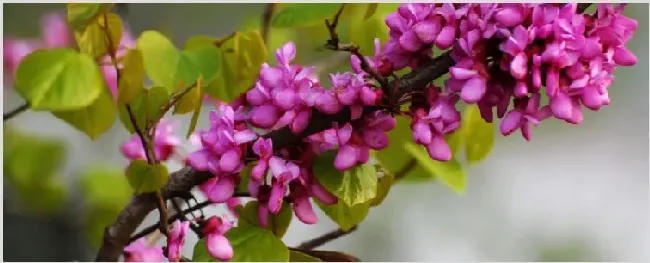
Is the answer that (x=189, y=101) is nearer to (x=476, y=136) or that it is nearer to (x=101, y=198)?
(x=476, y=136)

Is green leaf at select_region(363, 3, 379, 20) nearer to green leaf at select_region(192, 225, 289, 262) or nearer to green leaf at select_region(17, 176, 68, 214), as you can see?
green leaf at select_region(192, 225, 289, 262)

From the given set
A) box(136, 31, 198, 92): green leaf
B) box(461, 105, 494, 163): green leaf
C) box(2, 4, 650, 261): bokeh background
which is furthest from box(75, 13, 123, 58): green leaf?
box(2, 4, 650, 261): bokeh background

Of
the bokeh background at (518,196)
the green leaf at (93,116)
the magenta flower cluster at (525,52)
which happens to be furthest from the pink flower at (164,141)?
the bokeh background at (518,196)

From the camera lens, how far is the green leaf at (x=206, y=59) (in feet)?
1.59

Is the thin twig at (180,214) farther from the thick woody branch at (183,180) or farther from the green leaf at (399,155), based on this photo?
the green leaf at (399,155)

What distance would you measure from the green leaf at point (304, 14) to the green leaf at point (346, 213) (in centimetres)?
9

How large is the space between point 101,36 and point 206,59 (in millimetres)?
63

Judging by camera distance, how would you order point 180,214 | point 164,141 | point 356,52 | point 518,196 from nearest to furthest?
point 356,52 → point 180,214 → point 164,141 → point 518,196

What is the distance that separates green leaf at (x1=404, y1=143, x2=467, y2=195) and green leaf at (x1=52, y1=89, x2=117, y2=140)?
0.62ft

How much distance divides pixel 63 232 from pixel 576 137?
82 cm

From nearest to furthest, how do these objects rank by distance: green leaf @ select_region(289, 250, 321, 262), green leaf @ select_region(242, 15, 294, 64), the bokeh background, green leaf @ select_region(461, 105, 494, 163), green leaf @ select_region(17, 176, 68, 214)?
green leaf @ select_region(289, 250, 321, 262)
green leaf @ select_region(461, 105, 494, 163)
green leaf @ select_region(242, 15, 294, 64)
green leaf @ select_region(17, 176, 68, 214)
the bokeh background

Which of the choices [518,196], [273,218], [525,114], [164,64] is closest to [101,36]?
[164,64]

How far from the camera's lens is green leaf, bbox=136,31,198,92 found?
1.59 feet

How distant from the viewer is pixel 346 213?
0.44 metres
